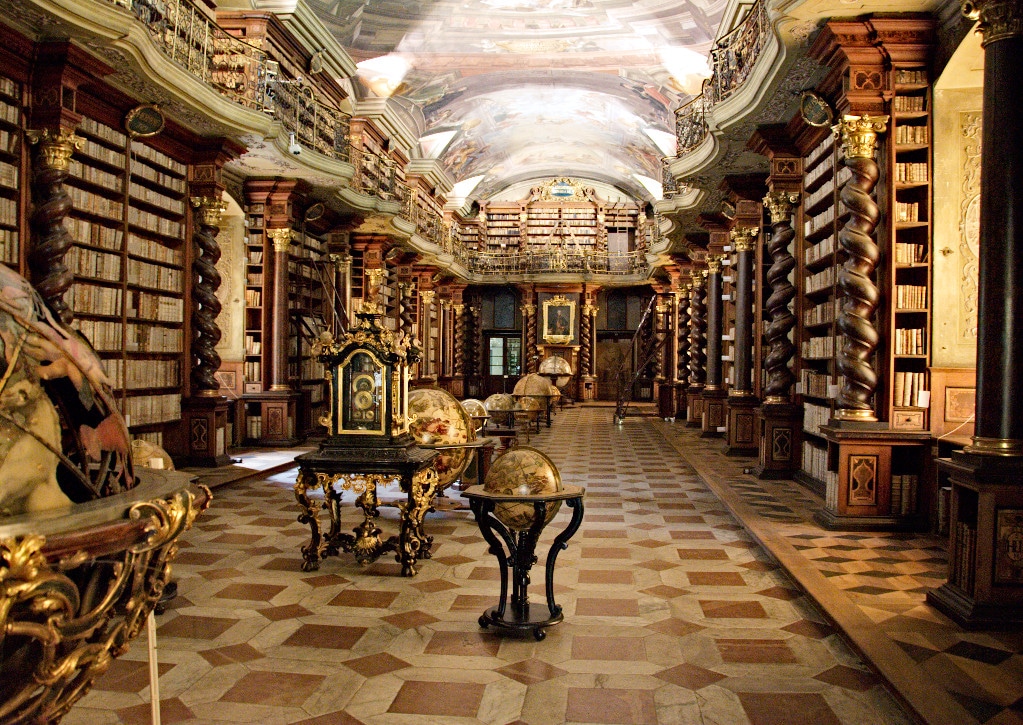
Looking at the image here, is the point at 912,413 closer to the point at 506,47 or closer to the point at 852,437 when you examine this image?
the point at 852,437

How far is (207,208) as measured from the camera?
30.9ft

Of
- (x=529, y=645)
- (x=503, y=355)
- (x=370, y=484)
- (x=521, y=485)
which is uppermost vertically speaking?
(x=503, y=355)

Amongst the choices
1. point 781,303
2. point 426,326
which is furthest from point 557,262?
point 781,303

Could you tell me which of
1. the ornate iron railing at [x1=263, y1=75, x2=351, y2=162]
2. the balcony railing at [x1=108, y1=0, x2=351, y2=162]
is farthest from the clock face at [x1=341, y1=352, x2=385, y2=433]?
the ornate iron railing at [x1=263, y1=75, x2=351, y2=162]

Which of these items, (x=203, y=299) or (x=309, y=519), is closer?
(x=309, y=519)

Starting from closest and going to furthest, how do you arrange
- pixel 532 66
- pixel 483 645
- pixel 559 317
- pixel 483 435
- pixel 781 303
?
pixel 483 645, pixel 781 303, pixel 483 435, pixel 532 66, pixel 559 317

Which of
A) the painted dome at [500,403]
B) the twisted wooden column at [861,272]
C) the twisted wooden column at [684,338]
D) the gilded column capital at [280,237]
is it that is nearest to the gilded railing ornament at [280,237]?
the gilded column capital at [280,237]

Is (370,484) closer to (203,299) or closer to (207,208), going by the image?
(203,299)

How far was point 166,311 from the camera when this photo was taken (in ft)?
29.7

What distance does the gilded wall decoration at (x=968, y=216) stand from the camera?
593 centimetres

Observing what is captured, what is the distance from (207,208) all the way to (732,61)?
6375mm

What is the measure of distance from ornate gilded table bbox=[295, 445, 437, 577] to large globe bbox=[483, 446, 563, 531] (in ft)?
3.73

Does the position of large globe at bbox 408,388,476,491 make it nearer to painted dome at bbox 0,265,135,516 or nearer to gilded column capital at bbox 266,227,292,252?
painted dome at bbox 0,265,135,516

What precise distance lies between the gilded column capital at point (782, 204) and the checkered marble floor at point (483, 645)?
4.12 meters
